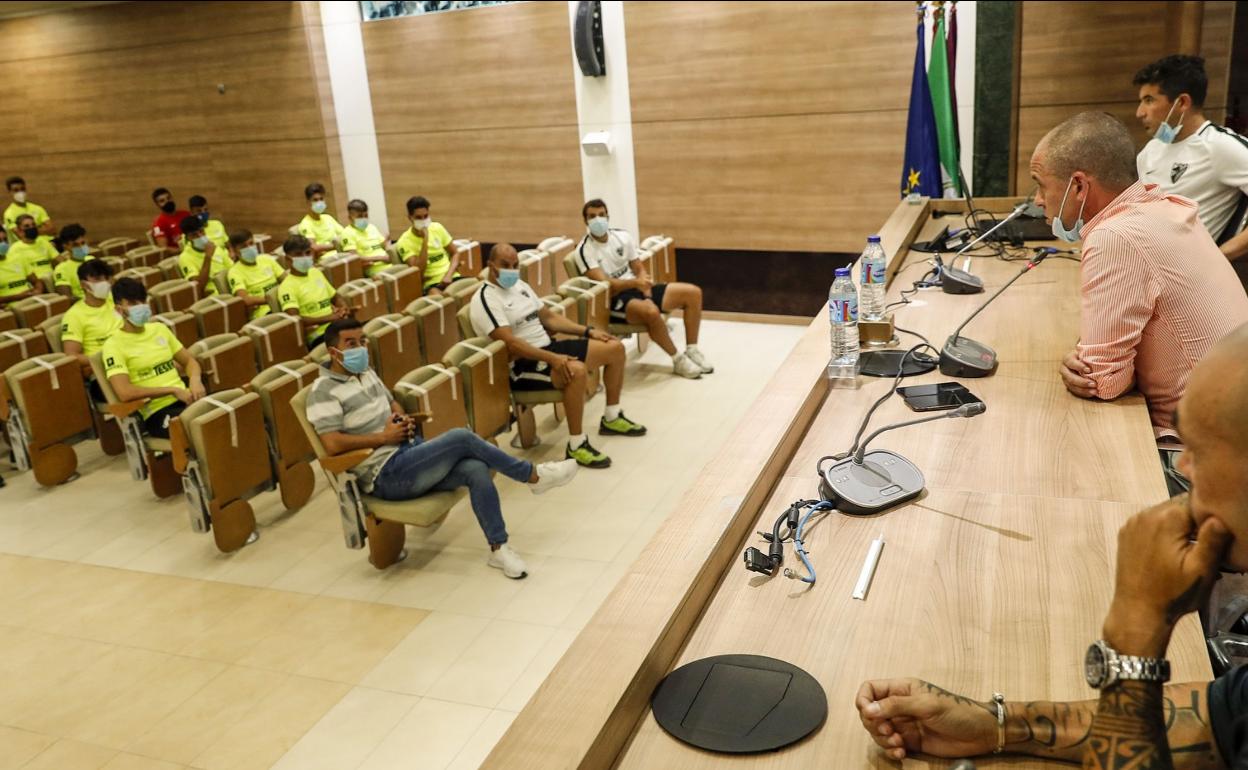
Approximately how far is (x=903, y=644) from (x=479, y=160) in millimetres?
8548

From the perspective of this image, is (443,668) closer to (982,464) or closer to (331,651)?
(331,651)

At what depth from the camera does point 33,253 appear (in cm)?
871

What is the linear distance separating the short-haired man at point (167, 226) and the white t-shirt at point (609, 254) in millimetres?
4893

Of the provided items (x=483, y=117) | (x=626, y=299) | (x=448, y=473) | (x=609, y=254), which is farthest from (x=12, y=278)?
(x=448, y=473)

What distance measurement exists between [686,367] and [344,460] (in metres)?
3.18

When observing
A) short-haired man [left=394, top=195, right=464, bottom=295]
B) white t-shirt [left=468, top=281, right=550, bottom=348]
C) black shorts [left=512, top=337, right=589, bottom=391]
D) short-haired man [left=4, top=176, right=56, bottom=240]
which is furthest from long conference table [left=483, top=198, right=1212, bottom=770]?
short-haired man [left=4, top=176, right=56, bottom=240]

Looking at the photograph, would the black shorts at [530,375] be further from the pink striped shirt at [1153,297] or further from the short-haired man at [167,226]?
the short-haired man at [167,226]

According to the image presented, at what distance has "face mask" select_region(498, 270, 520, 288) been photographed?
556 cm

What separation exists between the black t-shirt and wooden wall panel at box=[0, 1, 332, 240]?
10.0 meters

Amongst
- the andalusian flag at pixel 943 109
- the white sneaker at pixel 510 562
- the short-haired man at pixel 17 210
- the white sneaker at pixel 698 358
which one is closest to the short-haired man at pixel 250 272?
the white sneaker at pixel 698 358

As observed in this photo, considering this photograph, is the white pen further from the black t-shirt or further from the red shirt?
the red shirt

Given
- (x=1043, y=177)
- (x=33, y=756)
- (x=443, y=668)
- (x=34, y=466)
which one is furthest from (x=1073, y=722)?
(x=34, y=466)

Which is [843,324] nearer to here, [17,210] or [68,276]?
[68,276]

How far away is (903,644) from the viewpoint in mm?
1751
